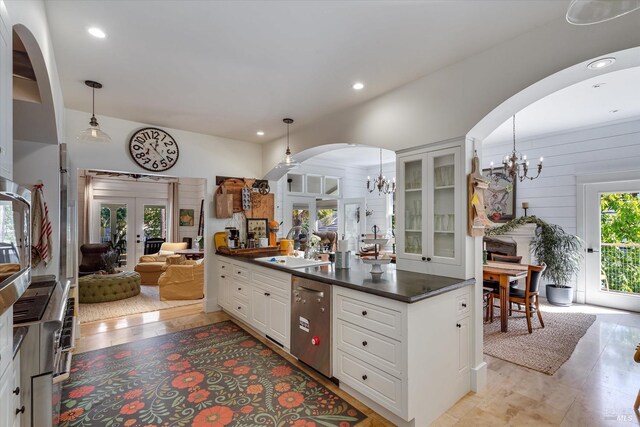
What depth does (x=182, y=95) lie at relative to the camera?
3.26 metres

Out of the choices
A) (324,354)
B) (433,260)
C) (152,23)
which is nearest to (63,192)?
(152,23)

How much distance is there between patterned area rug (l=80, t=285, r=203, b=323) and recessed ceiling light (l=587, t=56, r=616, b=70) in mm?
5814

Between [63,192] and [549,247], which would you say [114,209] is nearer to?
[63,192]

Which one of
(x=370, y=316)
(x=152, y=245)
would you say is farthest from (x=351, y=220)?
(x=370, y=316)

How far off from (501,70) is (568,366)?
2.91 meters

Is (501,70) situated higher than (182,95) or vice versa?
(182,95)

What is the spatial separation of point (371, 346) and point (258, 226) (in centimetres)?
325

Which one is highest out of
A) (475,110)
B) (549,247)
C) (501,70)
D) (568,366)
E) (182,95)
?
(182,95)

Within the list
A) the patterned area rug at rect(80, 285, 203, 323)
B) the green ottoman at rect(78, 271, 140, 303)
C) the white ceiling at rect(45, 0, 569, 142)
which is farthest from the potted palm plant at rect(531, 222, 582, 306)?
the green ottoman at rect(78, 271, 140, 303)

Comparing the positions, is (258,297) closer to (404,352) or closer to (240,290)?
(240,290)

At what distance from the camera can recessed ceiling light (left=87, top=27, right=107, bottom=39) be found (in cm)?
213

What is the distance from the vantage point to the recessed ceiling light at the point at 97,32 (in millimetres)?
2135

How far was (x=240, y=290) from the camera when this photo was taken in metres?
4.04

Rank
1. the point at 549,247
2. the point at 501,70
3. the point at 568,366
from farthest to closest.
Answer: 1. the point at 549,247
2. the point at 568,366
3. the point at 501,70
